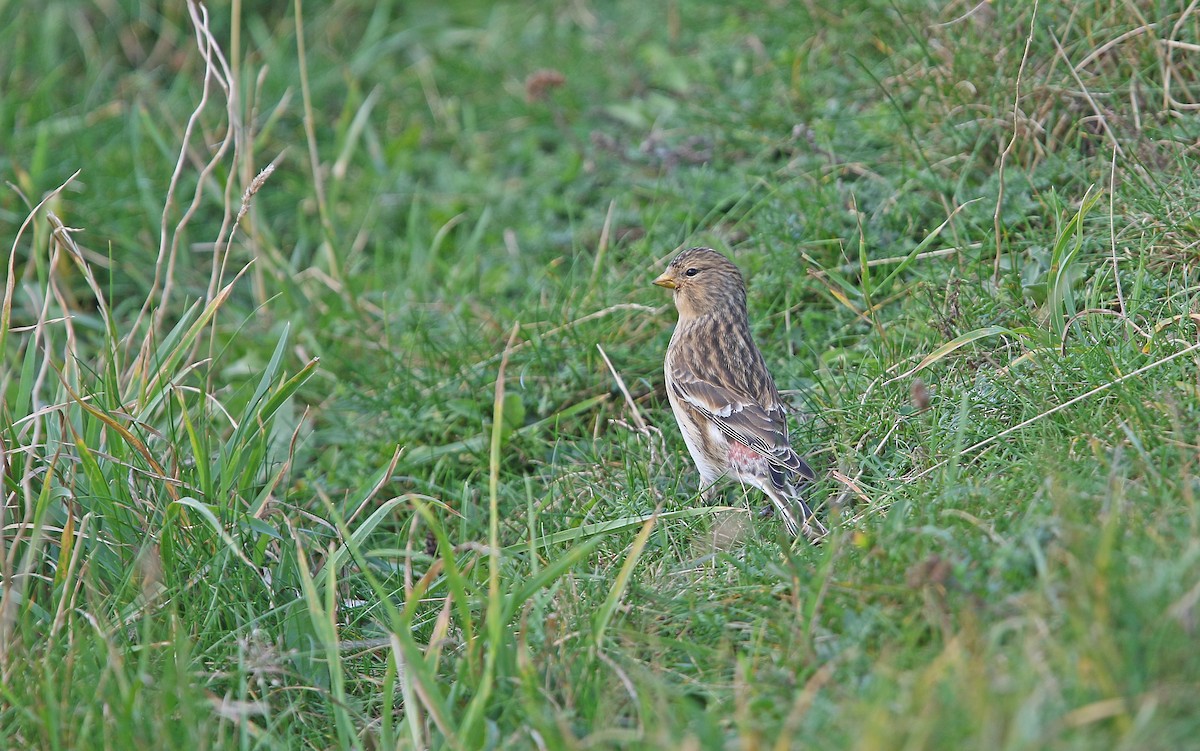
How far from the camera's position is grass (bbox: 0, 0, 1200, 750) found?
3.22 metres

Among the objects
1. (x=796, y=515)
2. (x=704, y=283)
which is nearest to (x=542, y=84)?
(x=704, y=283)

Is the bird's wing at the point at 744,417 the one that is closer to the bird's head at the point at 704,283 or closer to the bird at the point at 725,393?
the bird at the point at 725,393

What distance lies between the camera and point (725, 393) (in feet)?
16.2

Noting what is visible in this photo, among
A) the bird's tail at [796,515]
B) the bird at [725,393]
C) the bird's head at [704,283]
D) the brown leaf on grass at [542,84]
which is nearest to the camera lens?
the bird's tail at [796,515]

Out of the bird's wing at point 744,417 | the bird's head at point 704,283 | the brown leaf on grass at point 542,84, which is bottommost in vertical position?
the bird's wing at point 744,417

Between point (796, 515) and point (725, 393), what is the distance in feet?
2.47

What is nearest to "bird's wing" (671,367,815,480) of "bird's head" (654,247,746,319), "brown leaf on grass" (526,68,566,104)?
"bird's head" (654,247,746,319)

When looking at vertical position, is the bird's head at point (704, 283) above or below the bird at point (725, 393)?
above

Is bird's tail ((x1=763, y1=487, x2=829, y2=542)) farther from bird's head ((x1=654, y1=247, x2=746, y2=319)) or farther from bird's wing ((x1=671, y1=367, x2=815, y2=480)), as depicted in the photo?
bird's head ((x1=654, y1=247, x2=746, y2=319))

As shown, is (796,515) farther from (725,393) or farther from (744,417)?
(725,393)

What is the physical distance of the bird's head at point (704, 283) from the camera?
5.35 meters

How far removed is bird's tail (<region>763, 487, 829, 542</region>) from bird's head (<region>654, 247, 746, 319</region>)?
1.10 m

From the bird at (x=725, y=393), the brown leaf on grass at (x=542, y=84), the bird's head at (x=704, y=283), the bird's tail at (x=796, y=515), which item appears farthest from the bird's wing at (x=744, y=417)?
the brown leaf on grass at (x=542, y=84)

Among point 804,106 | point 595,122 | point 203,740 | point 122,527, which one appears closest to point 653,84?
point 595,122
